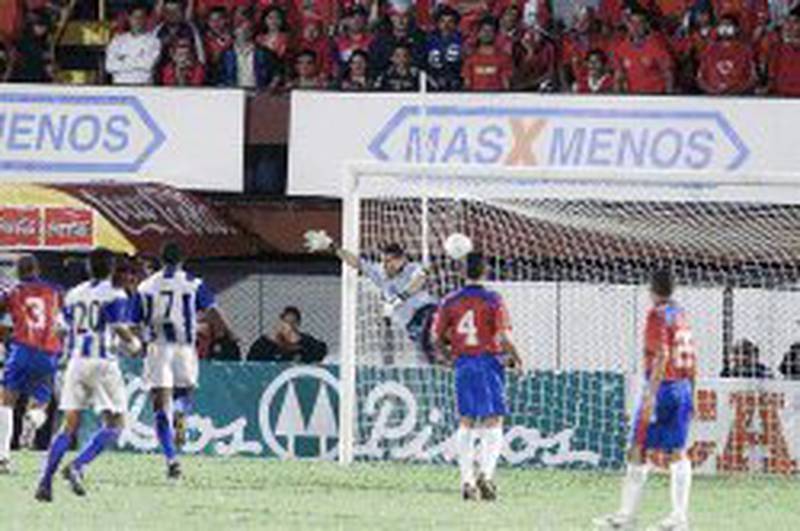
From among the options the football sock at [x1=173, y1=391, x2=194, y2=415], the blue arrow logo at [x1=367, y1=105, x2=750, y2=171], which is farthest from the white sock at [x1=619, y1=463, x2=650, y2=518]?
the blue arrow logo at [x1=367, y1=105, x2=750, y2=171]

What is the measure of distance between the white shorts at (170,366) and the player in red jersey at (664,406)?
5.30m

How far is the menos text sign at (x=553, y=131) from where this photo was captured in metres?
27.3

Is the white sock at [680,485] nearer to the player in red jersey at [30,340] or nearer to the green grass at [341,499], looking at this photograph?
the green grass at [341,499]

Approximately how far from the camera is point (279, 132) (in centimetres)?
2861

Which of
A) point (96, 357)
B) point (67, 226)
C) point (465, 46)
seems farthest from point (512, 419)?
point (96, 357)

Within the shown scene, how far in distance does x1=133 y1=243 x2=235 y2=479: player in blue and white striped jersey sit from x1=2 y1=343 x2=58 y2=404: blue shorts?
986 mm

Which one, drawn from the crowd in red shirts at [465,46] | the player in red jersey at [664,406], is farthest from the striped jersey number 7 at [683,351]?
the crowd in red shirts at [465,46]

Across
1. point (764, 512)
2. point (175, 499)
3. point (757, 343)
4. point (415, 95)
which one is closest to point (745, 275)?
point (757, 343)

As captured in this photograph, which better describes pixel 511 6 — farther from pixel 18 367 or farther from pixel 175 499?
pixel 175 499

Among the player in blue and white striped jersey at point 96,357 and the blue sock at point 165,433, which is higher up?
the player in blue and white striped jersey at point 96,357

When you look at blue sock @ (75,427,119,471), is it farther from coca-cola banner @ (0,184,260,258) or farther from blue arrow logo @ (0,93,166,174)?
blue arrow logo @ (0,93,166,174)

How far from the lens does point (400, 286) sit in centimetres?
2423

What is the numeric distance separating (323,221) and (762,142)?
428cm

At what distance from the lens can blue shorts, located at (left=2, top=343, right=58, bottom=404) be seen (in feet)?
75.7
